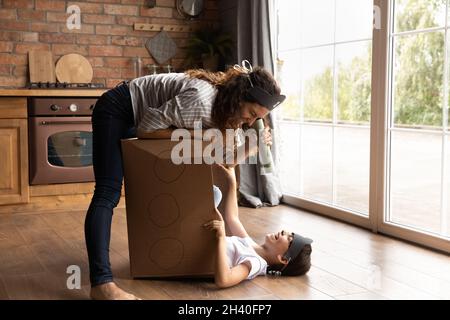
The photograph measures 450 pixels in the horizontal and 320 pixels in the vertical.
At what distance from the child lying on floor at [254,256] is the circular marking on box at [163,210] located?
149 millimetres

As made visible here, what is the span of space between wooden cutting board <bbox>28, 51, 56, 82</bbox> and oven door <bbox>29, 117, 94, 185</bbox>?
23.0 inches

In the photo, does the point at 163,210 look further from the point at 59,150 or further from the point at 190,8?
the point at 190,8

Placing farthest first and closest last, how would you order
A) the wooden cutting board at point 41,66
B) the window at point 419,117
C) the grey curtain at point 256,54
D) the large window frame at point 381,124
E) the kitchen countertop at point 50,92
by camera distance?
the wooden cutting board at point 41,66, the grey curtain at point 256,54, the kitchen countertop at point 50,92, the large window frame at point 381,124, the window at point 419,117

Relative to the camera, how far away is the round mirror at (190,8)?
5156 millimetres

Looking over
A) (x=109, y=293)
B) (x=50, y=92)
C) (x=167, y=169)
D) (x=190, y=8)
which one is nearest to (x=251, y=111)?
(x=167, y=169)

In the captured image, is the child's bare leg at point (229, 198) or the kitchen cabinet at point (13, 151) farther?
the kitchen cabinet at point (13, 151)

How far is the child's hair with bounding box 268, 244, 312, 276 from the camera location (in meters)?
2.63

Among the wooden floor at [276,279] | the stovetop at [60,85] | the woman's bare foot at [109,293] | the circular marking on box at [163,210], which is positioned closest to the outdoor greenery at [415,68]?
the wooden floor at [276,279]

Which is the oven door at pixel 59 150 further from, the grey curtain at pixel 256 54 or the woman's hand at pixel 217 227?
the woman's hand at pixel 217 227

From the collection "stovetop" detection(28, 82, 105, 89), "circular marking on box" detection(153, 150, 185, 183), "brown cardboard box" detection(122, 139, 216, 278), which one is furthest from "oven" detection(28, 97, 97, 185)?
"circular marking on box" detection(153, 150, 185, 183)

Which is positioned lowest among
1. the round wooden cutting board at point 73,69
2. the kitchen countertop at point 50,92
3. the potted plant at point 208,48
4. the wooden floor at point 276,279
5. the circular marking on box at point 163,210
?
→ the wooden floor at point 276,279

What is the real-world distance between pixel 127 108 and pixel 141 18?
2.78m

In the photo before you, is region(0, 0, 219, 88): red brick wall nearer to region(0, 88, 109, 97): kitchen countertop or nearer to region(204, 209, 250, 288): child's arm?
region(0, 88, 109, 97): kitchen countertop

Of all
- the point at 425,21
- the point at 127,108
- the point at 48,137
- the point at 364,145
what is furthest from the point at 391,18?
the point at 48,137
